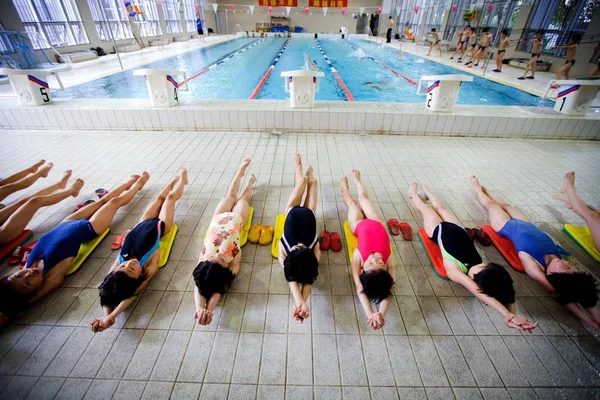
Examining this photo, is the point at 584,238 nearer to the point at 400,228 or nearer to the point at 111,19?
the point at 400,228

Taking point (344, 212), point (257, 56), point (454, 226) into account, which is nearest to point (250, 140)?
point (344, 212)

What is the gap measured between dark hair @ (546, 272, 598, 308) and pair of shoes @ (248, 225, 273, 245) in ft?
6.89

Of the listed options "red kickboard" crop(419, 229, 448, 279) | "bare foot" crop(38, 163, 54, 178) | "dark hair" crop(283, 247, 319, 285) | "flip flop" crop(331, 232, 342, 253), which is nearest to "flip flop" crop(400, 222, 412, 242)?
"red kickboard" crop(419, 229, 448, 279)

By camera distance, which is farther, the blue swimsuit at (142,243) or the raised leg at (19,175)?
the raised leg at (19,175)

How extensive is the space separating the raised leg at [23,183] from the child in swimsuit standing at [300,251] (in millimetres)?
2903

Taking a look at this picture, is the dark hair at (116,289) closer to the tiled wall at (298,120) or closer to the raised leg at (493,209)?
the raised leg at (493,209)

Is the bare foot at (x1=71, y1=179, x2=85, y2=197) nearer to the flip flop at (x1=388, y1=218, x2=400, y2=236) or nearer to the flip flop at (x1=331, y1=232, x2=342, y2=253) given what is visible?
the flip flop at (x1=331, y1=232, x2=342, y2=253)

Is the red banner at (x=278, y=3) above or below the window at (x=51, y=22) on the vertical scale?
above

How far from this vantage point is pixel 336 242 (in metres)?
2.31

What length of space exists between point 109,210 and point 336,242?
7.00 ft

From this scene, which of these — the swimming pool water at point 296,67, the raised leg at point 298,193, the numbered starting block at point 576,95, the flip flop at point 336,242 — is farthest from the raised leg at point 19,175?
the numbered starting block at point 576,95

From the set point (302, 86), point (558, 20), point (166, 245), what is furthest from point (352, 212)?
point (558, 20)

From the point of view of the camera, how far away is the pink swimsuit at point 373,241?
1921 millimetres

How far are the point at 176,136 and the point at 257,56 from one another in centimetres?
870
